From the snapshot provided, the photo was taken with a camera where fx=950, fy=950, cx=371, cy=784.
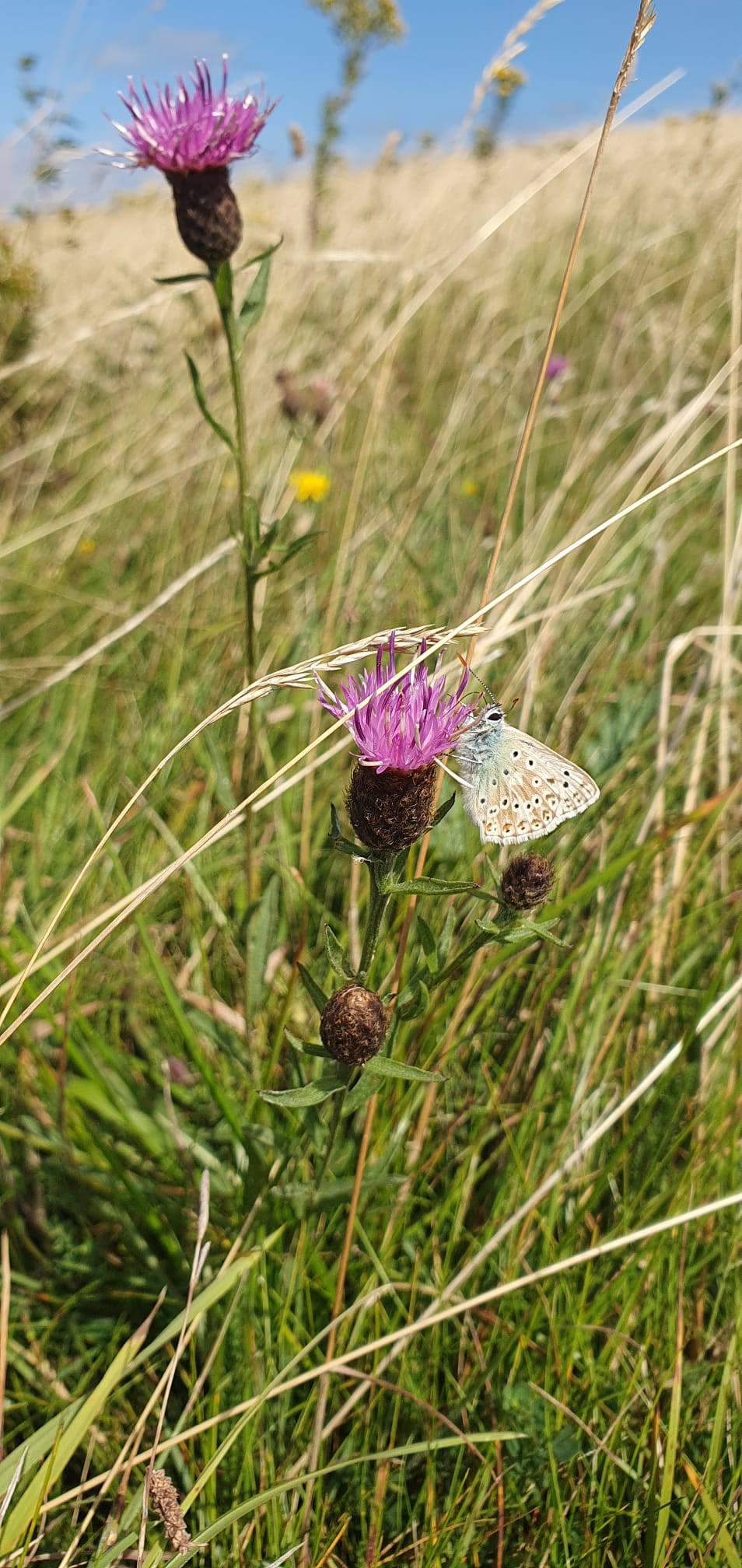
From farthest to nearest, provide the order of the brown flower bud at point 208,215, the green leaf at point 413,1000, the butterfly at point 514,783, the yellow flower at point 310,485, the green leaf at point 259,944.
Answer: the yellow flower at point 310,485, the green leaf at point 259,944, the brown flower bud at point 208,215, the butterfly at point 514,783, the green leaf at point 413,1000

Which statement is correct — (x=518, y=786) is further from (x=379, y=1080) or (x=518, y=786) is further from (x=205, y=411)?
(x=205, y=411)

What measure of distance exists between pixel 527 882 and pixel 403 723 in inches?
10.2

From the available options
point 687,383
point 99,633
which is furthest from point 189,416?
point 687,383

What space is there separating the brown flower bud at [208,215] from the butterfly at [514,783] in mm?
941

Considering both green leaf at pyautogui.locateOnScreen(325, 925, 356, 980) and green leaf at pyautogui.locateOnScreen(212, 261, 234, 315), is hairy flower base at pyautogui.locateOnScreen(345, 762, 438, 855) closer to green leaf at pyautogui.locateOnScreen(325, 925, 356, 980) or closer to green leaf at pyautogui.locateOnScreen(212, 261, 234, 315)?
green leaf at pyautogui.locateOnScreen(325, 925, 356, 980)

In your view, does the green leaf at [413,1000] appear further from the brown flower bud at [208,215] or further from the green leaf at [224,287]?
the brown flower bud at [208,215]

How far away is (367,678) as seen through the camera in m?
1.21

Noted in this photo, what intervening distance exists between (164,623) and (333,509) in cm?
85

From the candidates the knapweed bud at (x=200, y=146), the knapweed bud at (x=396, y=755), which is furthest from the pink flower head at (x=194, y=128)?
the knapweed bud at (x=396, y=755)

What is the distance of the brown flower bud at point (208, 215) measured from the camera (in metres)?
1.56

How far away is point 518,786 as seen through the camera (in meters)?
1.30

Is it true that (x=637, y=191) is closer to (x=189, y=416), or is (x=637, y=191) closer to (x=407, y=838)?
(x=189, y=416)

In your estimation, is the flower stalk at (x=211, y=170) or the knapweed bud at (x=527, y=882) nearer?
the knapweed bud at (x=527, y=882)

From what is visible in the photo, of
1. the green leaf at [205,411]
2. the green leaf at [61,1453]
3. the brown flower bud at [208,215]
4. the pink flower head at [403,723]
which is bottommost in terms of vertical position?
the green leaf at [61,1453]
